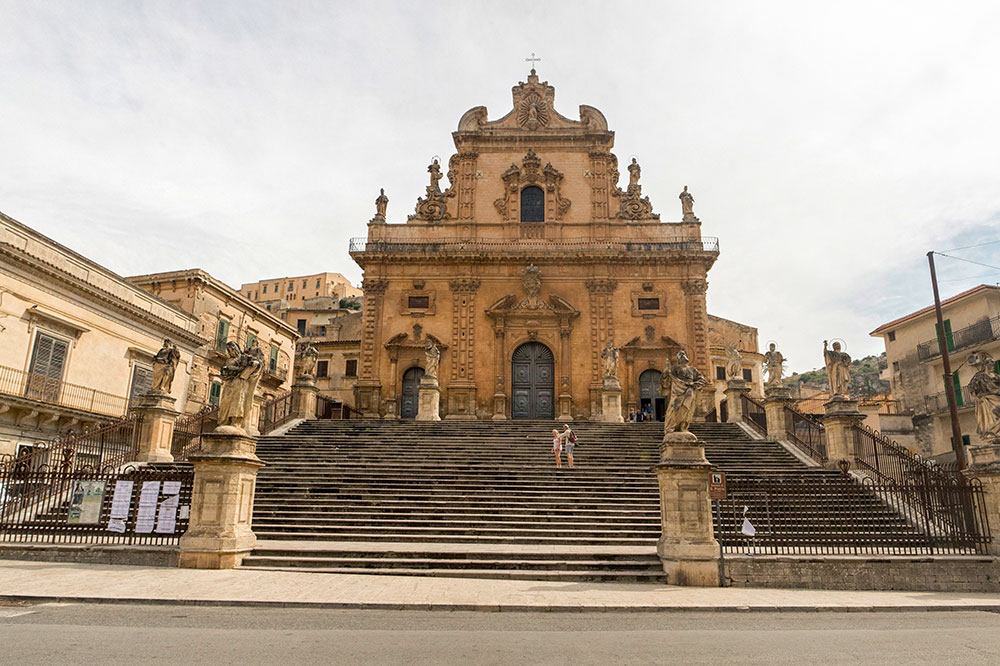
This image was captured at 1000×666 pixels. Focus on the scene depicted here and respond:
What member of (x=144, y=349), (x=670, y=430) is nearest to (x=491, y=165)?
(x=144, y=349)

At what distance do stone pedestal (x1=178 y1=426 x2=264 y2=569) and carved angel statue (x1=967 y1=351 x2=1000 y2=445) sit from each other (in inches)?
528

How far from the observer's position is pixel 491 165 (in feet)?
102

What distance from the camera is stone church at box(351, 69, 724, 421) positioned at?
2775 centimetres

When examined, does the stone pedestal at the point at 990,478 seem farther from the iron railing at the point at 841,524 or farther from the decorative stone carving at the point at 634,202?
the decorative stone carving at the point at 634,202

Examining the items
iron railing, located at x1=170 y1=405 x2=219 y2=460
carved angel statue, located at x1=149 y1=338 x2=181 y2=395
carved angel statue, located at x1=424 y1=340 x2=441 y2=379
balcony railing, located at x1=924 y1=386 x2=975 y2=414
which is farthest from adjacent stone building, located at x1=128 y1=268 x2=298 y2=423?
balcony railing, located at x1=924 y1=386 x2=975 y2=414

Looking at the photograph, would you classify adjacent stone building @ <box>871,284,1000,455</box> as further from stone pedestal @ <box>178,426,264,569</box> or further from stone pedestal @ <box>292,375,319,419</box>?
stone pedestal @ <box>178,426,264,569</box>

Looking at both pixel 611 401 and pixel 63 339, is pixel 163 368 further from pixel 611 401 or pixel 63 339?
pixel 611 401

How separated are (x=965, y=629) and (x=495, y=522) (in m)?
7.97

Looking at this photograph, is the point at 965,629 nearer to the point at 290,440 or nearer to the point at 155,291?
the point at 290,440

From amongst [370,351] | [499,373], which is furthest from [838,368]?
[370,351]

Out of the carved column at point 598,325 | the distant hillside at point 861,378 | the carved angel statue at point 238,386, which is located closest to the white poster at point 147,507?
the carved angel statue at point 238,386

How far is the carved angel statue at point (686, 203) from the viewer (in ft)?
98.1

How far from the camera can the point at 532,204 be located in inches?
1201

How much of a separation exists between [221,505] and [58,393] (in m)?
15.3
